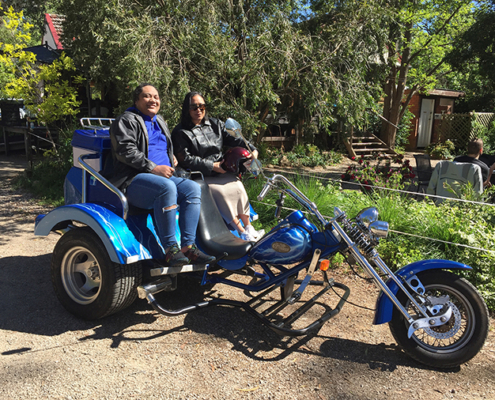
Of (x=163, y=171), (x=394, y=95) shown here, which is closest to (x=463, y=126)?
(x=394, y=95)

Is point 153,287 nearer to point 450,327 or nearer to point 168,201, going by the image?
point 168,201

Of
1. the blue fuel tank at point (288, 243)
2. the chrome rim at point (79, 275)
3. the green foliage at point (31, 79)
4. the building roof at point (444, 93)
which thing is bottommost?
the chrome rim at point (79, 275)

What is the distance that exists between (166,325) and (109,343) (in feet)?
1.58

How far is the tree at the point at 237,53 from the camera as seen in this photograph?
22.2ft

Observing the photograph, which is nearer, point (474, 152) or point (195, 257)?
point (195, 257)

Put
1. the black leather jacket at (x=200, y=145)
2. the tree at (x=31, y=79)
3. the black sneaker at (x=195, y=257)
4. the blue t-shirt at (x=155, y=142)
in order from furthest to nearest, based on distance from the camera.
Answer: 1. the tree at (x=31, y=79)
2. the black leather jacket at (x=200, y=145)
3. the blue t-shirt at (x=155, y=142)
4. the black sneaker at (x=195, y=257)

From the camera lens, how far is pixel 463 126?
1748cm

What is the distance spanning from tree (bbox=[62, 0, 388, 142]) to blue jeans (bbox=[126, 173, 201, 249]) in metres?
3.47

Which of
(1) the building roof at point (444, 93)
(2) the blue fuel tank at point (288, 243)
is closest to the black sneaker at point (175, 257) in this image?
(2) the blue fuel tank at point (288, 243)

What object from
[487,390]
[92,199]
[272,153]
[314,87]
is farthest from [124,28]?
[272,153]

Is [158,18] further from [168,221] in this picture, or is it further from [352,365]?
[352,365]

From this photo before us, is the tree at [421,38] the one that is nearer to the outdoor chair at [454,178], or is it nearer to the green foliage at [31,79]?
the outdoor chair at [454,178]

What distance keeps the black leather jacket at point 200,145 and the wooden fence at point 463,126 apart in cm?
1539

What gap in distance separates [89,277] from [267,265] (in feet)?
4.93
